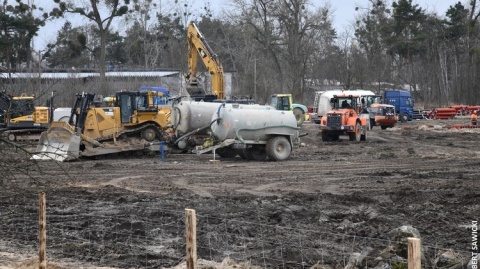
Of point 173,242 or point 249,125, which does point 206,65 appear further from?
point 173,242

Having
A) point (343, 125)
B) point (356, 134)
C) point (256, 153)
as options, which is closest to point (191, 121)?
point (256, 153)

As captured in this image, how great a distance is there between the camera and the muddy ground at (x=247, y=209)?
11250 millimetres

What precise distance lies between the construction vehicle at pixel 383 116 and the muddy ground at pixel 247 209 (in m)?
22.3

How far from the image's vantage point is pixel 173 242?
1216 centimetres

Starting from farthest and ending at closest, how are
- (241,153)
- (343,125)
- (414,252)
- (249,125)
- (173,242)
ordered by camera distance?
(343,125)
(241,153)
(249,125)
(173,242)
(414,252)

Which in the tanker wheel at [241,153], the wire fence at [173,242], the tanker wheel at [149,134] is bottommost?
the wire fence at [173,242]

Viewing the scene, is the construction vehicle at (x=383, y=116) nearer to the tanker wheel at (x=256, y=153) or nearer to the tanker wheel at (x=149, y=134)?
the tanker wheel at (x=149, y=134)

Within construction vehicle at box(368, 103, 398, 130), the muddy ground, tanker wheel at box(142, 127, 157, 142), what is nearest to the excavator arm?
tanker wheel at box(142, 127, 157, 142)

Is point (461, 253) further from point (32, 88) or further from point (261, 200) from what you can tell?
point (32, 88)

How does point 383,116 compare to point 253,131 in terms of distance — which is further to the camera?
point 383,116

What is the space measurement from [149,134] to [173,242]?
64.8 feet

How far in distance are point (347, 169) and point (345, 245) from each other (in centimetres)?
1268

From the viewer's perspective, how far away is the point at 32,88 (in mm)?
43406

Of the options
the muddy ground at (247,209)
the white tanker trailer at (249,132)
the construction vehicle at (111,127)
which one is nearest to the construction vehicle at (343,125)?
the construction vehicle at (111,127)
